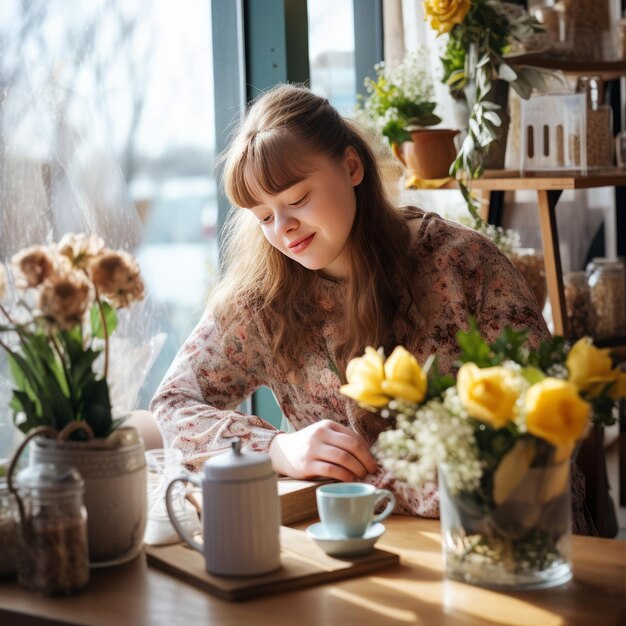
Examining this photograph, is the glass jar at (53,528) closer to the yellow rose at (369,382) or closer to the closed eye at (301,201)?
the yellow rose at (369,382)

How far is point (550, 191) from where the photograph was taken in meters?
2.65

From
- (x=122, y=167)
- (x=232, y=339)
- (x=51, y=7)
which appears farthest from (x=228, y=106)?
(x=232, y=339)

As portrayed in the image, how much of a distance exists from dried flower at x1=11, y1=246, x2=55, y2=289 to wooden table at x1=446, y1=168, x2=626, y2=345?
1.63 m

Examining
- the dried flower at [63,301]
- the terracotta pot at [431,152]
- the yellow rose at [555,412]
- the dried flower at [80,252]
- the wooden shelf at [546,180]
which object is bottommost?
the yellow rose at [555,412]

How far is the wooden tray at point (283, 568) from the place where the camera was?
1.18 m

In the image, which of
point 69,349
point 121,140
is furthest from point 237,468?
point 121,140

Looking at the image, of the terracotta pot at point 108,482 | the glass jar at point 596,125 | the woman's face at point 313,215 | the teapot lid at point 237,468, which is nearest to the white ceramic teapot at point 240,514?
the teapot lid at point 237,468

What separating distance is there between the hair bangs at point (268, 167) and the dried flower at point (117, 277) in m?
0.50

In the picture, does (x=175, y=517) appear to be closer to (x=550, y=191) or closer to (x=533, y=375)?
(x=533, y=375)

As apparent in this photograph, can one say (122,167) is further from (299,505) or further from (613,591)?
(613,591)

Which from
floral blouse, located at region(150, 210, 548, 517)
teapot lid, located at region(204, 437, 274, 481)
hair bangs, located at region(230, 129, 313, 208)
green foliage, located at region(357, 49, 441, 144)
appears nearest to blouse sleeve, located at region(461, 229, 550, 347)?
floral blouse, located at region(150, 210, 548, 517)

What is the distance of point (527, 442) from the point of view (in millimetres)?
1090

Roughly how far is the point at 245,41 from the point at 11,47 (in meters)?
0.70

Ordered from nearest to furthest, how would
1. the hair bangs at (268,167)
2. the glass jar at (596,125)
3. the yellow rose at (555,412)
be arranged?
the yellow rose at (555,412), the hair bangs at (268,167), the glass jar at (596,125)
